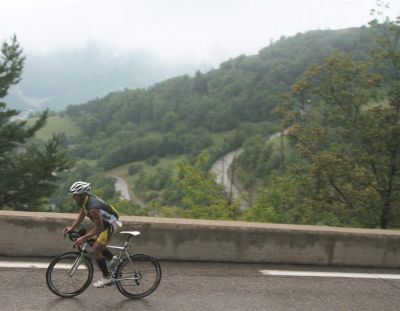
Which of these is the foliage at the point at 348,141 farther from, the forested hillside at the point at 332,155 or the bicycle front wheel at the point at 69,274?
the bicycle front wheel at the point at 69,274

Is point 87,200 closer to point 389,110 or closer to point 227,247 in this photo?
point 227,247

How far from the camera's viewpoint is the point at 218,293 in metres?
5.95

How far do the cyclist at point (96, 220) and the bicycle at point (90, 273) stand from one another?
0.33ft

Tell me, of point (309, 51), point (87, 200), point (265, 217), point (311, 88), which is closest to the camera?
point (87, 200)

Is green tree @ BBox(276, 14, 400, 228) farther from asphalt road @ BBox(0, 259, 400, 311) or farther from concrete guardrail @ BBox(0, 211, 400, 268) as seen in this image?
asphalt road @ BBox(0, 259, 400, 311)

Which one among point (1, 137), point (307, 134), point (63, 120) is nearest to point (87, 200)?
point (307, 134)

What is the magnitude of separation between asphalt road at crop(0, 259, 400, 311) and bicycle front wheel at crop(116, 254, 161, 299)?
0.10m

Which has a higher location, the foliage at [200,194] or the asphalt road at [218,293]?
the asphalt road at [218,293]

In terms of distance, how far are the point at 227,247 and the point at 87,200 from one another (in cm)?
247

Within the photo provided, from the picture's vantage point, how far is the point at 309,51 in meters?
132

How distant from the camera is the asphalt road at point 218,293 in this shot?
17.9ft

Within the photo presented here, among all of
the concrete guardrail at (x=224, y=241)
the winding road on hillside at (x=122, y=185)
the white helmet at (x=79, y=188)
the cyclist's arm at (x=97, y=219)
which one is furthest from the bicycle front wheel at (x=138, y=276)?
the winding road on hillside at (x=122, y=185)

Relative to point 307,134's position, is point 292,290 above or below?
below

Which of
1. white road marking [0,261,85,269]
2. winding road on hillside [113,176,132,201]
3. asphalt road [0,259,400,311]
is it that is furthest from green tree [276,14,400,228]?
winding road on hillside [113,176,132,201]
